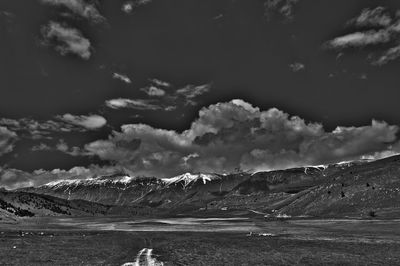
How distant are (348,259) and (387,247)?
43.8 ft

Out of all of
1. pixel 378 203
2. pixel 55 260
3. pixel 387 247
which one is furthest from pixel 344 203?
pixel 55 260

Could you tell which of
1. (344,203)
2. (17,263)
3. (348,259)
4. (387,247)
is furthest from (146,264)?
(344,203)

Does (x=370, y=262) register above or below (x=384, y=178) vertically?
below

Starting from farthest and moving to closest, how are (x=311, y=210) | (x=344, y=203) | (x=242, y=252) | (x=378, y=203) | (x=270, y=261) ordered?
(x=311, y=210) → (x=344, y=203) → (x=378, y=203) → (x=242, y=252) → (x=270, y=261)

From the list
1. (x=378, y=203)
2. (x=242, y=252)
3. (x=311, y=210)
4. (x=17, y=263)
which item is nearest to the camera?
(x=17, y=263)

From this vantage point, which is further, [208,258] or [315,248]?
[315,248]

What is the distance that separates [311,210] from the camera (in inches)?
7584

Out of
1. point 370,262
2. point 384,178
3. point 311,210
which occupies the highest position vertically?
point 384,178

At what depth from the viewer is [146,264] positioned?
127ft

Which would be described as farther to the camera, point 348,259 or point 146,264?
point 348,259

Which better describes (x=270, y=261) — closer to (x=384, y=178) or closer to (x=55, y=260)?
(x=55, y=260)

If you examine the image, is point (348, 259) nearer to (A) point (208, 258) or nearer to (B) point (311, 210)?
(A) point (208, 258)

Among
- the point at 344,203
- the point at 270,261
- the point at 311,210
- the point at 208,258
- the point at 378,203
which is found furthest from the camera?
the point at 311,210

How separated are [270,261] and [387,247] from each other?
19.7m
